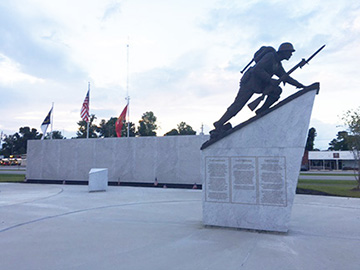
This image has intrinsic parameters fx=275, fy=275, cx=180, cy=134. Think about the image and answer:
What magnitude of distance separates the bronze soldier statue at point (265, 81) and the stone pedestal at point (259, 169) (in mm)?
713

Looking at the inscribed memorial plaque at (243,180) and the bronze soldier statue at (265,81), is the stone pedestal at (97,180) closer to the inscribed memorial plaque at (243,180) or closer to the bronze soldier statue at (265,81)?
the bronze soldier statue at (265,81)

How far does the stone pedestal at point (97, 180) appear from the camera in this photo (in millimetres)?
15684

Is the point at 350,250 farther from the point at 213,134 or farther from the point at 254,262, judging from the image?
the point at 213,134

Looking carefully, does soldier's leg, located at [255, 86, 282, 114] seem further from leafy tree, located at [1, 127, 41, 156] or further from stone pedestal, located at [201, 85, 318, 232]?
leafy tree, located at [1, 127, 41, 156]

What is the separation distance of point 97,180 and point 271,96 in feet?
38.3

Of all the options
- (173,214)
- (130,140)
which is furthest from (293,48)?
(130,140)

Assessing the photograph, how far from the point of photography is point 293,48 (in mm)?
7223

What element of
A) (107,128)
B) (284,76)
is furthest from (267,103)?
(107,128)

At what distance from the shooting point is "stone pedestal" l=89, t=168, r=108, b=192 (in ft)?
51.5

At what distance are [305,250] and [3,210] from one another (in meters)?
9.83

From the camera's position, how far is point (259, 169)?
6.71m

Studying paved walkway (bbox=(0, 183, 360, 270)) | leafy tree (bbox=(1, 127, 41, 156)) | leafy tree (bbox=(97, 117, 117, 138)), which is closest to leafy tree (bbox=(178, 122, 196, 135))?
leafy tree (bbox=(97, 117, 117, 138))

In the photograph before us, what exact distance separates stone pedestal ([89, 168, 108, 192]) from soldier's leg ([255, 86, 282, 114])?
1120 centimetres

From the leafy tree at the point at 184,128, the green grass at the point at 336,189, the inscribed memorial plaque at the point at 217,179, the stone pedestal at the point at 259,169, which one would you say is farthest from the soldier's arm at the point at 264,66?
the leafy tree at the point at 184,128
